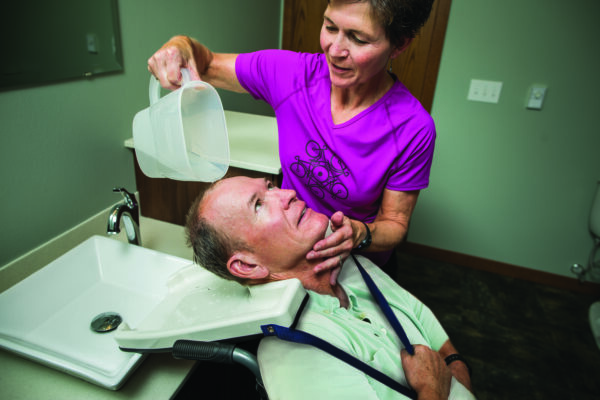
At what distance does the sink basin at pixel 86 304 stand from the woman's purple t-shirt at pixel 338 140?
52 cm

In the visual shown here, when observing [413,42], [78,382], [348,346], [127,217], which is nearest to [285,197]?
[348,346]

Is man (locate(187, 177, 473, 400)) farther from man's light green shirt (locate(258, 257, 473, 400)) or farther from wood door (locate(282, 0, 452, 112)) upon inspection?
wood door (locate(282, 0, 452, 112))

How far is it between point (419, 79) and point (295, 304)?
2.30m

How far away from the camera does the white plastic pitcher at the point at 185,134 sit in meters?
0.91

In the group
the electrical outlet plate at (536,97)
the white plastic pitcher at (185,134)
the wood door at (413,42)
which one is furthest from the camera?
the wood door at (413,42)

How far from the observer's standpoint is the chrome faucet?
3.68ft

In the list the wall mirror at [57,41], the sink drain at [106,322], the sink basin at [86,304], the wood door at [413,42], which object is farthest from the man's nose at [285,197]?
the wood door at [413,42]

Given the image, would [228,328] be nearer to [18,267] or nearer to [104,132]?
[18,267]

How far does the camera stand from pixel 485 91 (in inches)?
99.0

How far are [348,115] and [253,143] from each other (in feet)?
2.18

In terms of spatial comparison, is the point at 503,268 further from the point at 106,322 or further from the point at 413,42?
the point at 106,322

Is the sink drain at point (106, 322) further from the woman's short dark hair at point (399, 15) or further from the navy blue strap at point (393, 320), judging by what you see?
the woman's short dark hair at point (399, 15)

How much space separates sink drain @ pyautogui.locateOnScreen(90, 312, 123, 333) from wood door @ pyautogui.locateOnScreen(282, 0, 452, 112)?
2.39m

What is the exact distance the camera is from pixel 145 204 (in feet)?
5.64
